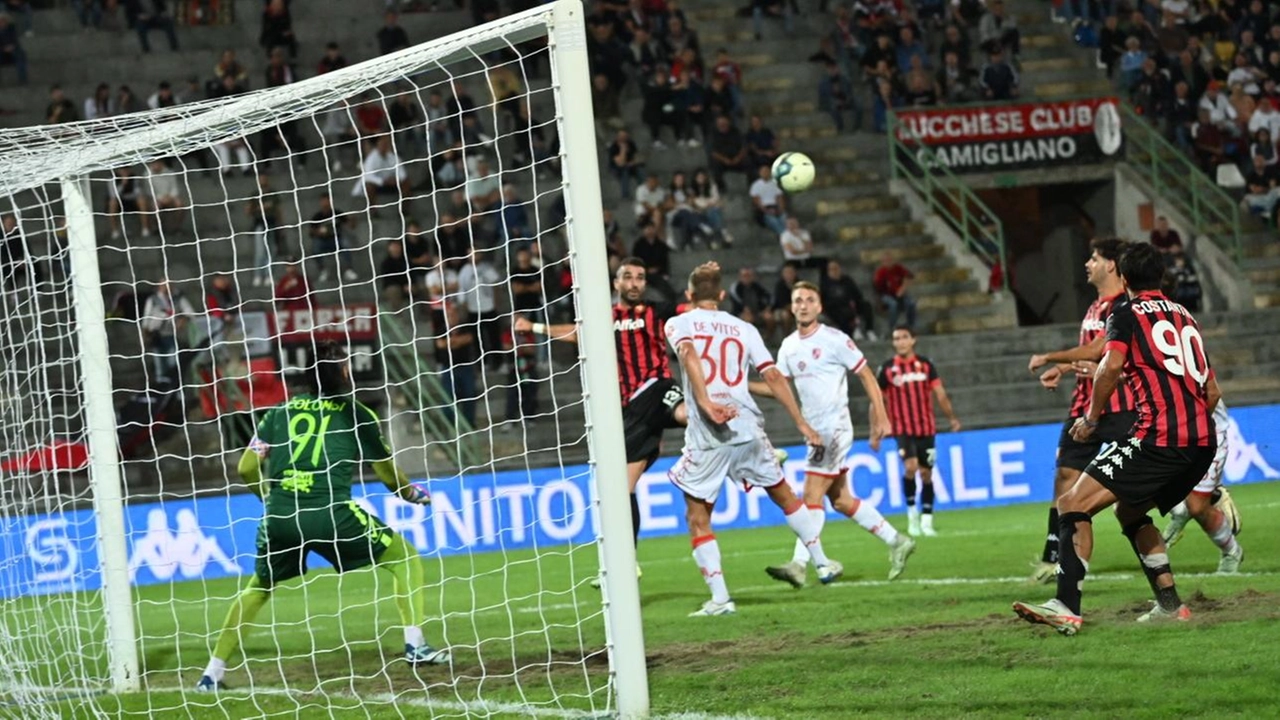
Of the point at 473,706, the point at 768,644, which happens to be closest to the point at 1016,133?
the point at 768,644

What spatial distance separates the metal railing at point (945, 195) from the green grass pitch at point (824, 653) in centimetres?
1229

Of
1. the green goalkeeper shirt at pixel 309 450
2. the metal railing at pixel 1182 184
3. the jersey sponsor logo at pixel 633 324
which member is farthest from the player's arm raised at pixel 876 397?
the metal railing at pixel 1182 184

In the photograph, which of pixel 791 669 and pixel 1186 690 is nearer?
pixel 1186 690

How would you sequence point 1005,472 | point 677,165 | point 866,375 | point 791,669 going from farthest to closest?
point 677,165, point 1005,472, point 866,375, point 791,669

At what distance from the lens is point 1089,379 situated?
1009 centimetres

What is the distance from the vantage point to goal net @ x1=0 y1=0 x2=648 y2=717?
7406mm

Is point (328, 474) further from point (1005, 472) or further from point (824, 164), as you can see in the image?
point (824, 164)

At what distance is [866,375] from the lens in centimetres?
1260

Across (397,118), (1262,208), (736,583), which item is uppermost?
(397,118)

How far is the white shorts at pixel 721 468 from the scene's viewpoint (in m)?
10.6

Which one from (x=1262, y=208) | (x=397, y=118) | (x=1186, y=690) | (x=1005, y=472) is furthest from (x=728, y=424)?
(x=1262, y=208)

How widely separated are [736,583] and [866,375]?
1.85 m

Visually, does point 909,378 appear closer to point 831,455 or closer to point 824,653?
point 831,455

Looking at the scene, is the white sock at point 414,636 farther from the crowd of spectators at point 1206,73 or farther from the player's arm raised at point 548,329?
the crowd of spectators at point 1206,73
